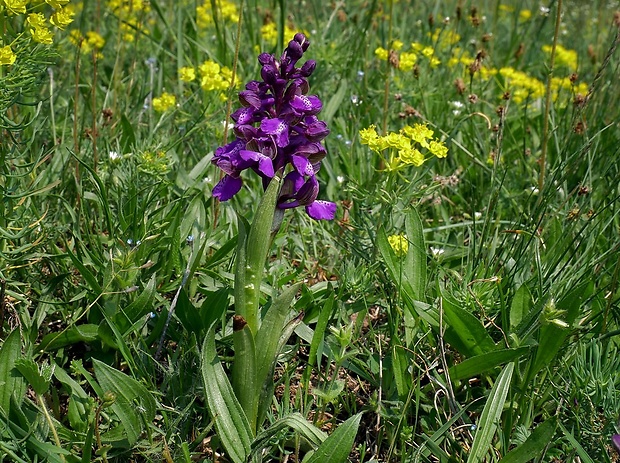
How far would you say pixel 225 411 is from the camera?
5.95 feet

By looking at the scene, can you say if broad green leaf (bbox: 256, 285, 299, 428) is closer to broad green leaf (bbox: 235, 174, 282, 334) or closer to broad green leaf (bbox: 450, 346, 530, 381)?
broad green leaf (bbox: 235, 174, 282, 334)

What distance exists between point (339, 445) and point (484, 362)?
0.50 meters

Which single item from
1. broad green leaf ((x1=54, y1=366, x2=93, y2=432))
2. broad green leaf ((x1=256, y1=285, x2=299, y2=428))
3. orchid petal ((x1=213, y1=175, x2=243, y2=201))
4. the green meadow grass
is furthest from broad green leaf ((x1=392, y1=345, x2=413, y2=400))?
broad green leaf ((x1=54, y1=366, x2=93, y2=432))

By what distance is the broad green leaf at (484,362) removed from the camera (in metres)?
1.98

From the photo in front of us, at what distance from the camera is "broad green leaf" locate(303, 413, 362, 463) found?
Result: 177 centimetres

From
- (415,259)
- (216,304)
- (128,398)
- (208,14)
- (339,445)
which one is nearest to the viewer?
(339,445)

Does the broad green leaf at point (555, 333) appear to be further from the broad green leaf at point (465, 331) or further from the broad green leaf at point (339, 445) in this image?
the broad green leaf at point (339, 445)

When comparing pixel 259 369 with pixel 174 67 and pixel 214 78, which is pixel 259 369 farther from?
pixel 174 67

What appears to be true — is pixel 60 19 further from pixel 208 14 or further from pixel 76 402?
pixel 208 14

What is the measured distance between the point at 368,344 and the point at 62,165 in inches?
54.5

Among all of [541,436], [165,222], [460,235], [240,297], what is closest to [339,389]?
[240,297]

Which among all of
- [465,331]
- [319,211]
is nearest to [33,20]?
[319,211]

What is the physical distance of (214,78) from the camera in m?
3.14

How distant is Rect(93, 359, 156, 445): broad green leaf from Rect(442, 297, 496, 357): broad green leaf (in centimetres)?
85
